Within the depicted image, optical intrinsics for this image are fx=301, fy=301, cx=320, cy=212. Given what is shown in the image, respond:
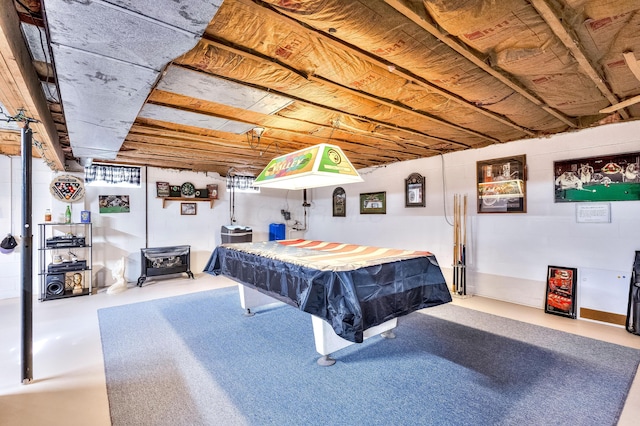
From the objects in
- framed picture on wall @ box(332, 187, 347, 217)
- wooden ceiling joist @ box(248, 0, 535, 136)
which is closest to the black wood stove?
framed picture on wall @ box(332, 187, 347, 217)

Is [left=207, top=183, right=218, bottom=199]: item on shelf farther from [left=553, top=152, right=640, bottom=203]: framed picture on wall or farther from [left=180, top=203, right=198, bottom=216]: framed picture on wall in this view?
[left=553, top=152, right=640, bottom=203]: framed picture on wall

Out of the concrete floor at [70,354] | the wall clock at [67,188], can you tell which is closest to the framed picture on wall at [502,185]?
the concrete floor at [70,354]

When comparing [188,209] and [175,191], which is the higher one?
[175,191]

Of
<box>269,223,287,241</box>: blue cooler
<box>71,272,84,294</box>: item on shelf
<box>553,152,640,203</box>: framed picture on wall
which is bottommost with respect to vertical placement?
<box>71,272,84,294</box>: item on shelf

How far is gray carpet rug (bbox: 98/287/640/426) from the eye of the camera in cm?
203

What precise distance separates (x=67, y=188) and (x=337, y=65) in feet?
18.5

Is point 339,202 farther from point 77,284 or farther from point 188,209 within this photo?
point 77,284

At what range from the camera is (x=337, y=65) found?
220 centimetres

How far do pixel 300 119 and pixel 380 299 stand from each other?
2155 mm

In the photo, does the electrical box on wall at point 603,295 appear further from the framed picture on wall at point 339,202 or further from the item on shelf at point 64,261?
the item on shelf at point 64,261

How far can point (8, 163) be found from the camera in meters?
4.96

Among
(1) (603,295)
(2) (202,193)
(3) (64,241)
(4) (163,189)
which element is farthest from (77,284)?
(1) (603,295)

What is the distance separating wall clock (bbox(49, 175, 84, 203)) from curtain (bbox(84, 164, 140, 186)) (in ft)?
0.61

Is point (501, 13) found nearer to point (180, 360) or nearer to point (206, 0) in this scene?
point (206, 0)
